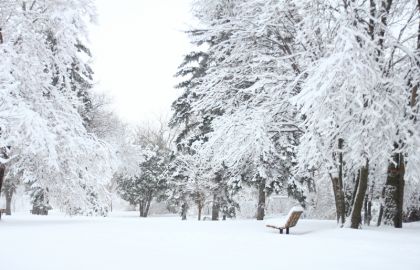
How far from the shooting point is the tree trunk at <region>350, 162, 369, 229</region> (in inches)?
410

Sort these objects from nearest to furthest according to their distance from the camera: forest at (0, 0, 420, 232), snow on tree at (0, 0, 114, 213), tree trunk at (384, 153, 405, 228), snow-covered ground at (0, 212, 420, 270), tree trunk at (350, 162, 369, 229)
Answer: snow-covered ground at (0, 212, 420, 270) → forest at (0, 0, 420, 232) → tree trunk at (350, 162, 369, 229) → tree trunk at (384, 153, 405, 228) → snow on tree at (0, 0, 114, 213)

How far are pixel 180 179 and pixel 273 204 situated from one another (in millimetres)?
14158

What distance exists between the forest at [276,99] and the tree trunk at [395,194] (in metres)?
0.04

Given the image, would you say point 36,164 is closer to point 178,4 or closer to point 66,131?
point 66,131

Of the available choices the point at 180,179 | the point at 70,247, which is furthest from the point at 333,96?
the point at 180,179

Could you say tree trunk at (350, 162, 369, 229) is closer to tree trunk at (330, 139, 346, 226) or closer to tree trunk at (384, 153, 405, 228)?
tree trunk at (330, 139, 346, 226)

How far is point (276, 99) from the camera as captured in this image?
1268 centimetres

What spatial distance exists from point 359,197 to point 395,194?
238 centimetres

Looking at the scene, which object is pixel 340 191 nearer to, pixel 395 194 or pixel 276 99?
pixel 395 194

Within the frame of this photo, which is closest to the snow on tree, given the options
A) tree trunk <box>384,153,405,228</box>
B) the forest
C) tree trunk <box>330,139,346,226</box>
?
the forest

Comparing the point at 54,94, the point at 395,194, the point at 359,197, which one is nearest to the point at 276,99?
the point at 359,197

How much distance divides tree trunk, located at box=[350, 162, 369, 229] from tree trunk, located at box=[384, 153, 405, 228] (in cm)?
→ 202

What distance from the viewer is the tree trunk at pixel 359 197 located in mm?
10422

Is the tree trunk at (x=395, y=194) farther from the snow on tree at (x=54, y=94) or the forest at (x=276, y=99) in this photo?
the snow on tree at (x=54, y=94)
